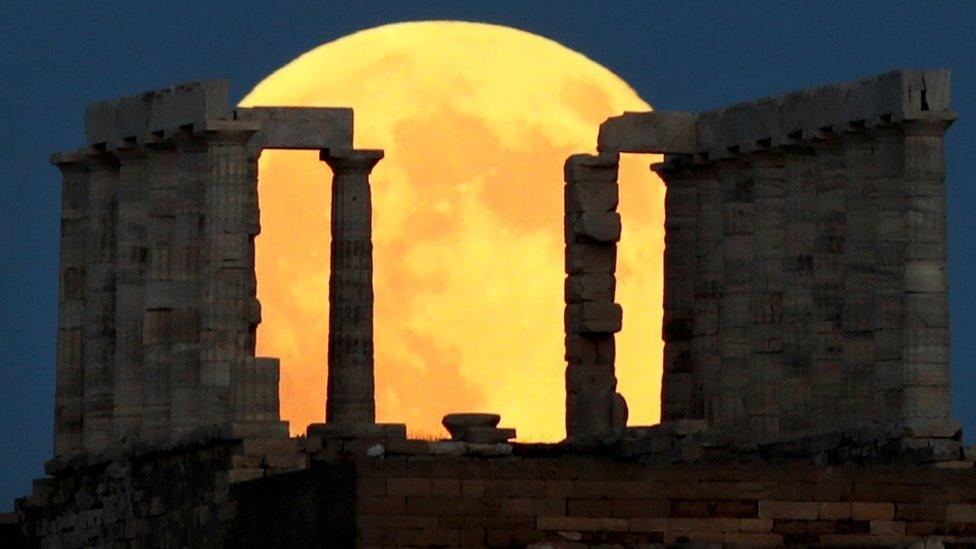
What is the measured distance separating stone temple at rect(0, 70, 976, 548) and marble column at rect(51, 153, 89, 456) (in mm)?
41

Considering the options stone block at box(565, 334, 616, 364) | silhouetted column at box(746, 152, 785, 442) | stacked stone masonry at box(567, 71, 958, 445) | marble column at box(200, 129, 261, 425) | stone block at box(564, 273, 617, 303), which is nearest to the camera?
stacked stone masonry at box(567, 71, 958, 445)

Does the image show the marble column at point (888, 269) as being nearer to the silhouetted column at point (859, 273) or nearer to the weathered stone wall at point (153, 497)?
the silhouetted column at point (859, 273)

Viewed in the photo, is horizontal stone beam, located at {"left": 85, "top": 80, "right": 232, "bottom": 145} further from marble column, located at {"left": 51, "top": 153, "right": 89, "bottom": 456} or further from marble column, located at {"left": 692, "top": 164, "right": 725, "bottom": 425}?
marble column, located at {"left": 692, "top": 164, "right": 725, "bottom": 425}

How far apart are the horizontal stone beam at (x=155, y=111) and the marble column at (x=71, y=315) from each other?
1.56 metres

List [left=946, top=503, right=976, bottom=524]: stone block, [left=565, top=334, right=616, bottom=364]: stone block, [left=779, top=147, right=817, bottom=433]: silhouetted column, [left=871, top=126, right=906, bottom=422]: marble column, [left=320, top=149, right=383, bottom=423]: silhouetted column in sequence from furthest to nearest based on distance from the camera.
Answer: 1. [left=565, top=334, right=616, bottom=364]: stone block
2. [left=320, top=149, right=383, bottom=423]: silhouetted column
3. [left=779, top=147, right=817, bottom=433]: silhouetted column
4. [left=871, top=126, right=906, bottom=422]: marble column
5. [left=946, top=503, right=976, bottom=524]: stone block

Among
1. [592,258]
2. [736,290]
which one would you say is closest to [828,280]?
[736,290]

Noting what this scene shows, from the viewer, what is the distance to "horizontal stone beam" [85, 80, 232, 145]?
95.1 meters

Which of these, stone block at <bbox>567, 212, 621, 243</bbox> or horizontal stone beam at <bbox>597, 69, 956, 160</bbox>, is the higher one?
horizontal stone beam at <bbox>597, 69, 956, 160</bbox>

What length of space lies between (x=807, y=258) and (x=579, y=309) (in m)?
5.22

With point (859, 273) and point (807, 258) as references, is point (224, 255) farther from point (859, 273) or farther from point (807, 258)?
point (859, 273)

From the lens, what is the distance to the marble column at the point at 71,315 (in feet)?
329

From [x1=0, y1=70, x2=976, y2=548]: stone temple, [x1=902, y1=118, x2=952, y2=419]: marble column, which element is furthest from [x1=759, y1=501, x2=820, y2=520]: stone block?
[x1=902, y1=118, x2=952, y2=419]: marble column

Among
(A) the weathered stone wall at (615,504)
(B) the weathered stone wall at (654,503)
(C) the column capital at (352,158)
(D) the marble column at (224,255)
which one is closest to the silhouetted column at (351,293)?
(C) the column capital at (352,158)

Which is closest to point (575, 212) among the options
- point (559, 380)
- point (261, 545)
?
point (559, 380)
